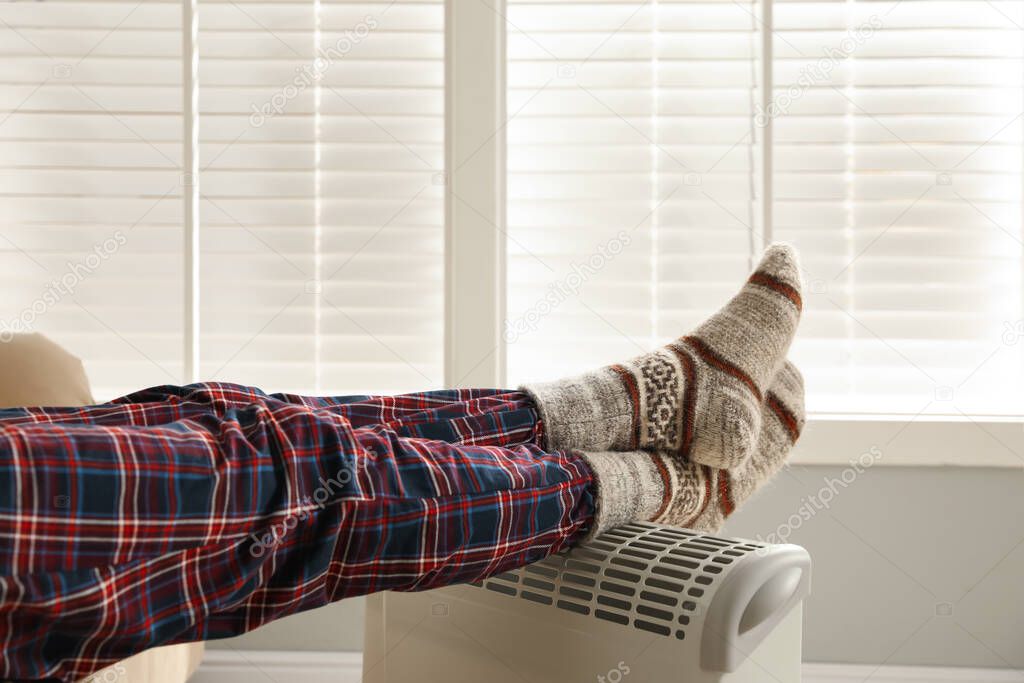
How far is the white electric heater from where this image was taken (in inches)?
26.8

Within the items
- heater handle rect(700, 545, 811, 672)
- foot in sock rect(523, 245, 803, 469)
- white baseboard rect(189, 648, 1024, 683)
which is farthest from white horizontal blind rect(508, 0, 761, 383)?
heater handle rect(700, 545, 811, 672)

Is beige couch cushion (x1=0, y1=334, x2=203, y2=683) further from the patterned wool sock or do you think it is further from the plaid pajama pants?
the patterned wool sock

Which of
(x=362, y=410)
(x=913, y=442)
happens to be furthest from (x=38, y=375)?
(x=913, y=442)

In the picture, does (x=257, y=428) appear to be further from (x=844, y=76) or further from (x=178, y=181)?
(x=844, y=76)

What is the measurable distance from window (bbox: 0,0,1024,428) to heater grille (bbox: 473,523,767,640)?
0.69 metres

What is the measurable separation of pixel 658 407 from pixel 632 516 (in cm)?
14

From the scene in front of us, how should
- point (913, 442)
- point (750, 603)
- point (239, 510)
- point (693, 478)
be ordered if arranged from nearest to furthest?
point (239, 510), point (750, 603), point (693, 478), point (913, 442)

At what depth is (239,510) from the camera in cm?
58

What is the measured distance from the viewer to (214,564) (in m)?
0.57

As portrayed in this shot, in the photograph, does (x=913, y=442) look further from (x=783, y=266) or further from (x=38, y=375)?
(x=38, y=375)

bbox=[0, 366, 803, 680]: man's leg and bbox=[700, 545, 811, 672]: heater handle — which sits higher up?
bbox=[0, 366, 803, 680]: man's leg

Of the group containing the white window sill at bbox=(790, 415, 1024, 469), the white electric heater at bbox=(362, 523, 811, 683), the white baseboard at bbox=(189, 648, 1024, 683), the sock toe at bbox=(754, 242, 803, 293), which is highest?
the sock toe at bbox=(754, 242, 803, 293)

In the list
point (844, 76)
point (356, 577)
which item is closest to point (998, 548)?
point (844, 76)

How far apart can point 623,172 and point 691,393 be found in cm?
66
